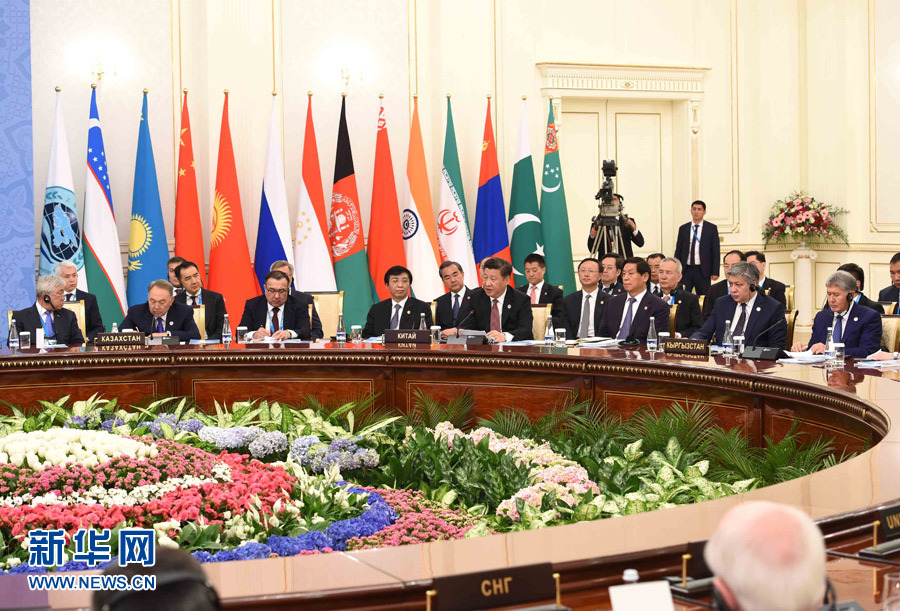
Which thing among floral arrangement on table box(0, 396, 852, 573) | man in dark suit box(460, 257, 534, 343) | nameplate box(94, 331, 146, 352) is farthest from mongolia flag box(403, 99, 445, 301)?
floral arrangement on table box(0, 396, 852, 573)

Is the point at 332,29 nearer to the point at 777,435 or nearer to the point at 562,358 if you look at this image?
the point at 562,358

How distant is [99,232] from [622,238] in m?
4.26

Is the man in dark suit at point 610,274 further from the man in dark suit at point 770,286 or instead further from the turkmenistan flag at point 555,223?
the turkmenistan flag at point 555,223

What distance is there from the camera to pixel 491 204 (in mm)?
8438

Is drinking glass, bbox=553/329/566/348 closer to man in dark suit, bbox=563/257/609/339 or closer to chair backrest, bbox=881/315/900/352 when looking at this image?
man in dark suit, bbox=563/257/609/339

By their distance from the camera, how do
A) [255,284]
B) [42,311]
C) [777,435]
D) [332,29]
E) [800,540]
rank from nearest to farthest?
1. [800,540]
2. [777,435]
3. [42,311]
4. [255,284]
5. [332,29]

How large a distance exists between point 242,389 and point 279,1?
422 centimetres

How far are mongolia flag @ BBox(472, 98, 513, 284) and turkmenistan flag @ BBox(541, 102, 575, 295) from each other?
40 centimetres

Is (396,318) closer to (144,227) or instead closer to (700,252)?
(144,227)

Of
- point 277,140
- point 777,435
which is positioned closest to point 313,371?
point 777,435

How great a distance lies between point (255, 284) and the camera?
7.92 meters

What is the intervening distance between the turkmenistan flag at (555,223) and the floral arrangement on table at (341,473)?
3921 millimetres

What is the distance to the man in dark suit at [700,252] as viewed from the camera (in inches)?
359

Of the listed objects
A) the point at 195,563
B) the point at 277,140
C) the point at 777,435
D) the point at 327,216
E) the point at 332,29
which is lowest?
the point at 777,435
